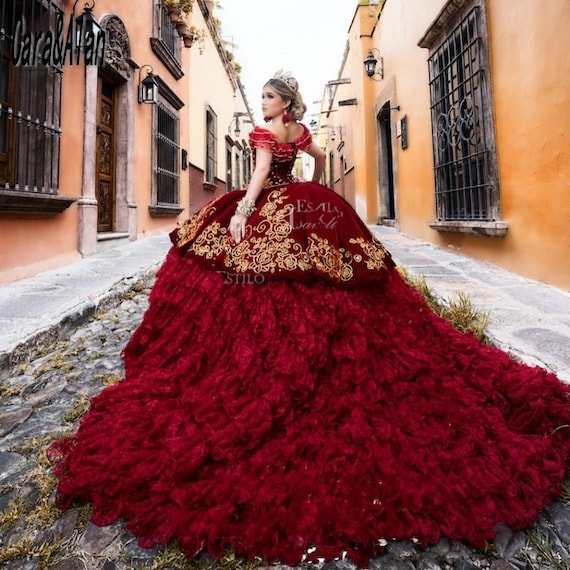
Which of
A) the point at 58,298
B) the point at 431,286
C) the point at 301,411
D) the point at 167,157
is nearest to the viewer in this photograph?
the point at 301,411

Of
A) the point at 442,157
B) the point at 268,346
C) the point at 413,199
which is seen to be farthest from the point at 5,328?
the point at 413,199

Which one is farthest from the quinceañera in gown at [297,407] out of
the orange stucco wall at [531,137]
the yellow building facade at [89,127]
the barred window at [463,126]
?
the barred window at [463,126]

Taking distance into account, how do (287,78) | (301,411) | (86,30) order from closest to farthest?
(301,411), (287,78), (86,30)

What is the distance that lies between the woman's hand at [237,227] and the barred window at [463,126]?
121 inches

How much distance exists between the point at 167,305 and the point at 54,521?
2.70ft

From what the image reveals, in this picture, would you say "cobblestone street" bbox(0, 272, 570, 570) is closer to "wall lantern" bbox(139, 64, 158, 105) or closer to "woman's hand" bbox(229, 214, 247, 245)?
"woman's hand" bbox(229, 214, 247, 245)

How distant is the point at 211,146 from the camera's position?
38.1 ft

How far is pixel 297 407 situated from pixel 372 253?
668 mm

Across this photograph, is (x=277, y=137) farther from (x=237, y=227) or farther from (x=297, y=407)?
(x=297, y=407)

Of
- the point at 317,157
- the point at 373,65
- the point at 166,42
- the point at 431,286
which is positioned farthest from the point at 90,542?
the point at 373,65

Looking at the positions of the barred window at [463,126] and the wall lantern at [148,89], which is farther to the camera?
the wall lantern at [148,89]

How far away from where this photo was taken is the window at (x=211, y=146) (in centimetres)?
1126

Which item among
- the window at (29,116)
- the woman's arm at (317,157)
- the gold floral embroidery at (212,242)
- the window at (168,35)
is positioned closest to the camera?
the gold floral embroidery at (212,242)

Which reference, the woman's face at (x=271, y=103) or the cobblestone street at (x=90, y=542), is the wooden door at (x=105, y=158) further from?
the cobblestone street at (x=90, y=542)
